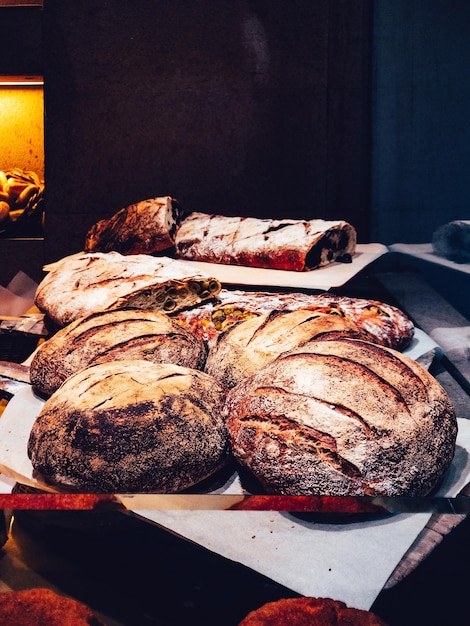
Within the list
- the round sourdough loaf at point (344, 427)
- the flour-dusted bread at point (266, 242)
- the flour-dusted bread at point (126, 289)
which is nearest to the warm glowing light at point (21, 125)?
the flour-dusted bread at point (266, 242)

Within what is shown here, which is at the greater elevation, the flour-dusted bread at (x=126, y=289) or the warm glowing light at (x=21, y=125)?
the warm glowing light at (x=21, y=125)

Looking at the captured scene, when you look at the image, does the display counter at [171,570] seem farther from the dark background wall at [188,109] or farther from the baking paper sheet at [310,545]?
the dark background wall at [188,109]

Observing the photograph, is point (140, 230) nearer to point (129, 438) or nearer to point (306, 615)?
point (129, 438)

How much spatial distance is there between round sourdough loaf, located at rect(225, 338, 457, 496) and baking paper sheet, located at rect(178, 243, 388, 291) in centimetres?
90

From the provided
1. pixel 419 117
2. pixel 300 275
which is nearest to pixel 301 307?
pixel 300 275

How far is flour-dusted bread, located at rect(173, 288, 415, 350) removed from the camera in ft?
6.12

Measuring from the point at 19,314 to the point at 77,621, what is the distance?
6.90 feet

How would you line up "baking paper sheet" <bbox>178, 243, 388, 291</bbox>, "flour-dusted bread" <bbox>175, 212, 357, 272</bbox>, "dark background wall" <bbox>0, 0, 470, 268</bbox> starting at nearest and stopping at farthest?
"baking paper sheet" <bbox>178, 243, 388, 291</bbox>
"flour-dusted bread" <bbox>175, 212, 357, 272</bbox>
"dark background wall" <bbox>0, 0, 470, 268</bbox>

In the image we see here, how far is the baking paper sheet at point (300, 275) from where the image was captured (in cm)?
225

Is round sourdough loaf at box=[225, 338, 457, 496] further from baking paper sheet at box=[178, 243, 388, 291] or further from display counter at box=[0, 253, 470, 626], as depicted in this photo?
baking paper sheet at box=[178, 243, 388, 291]

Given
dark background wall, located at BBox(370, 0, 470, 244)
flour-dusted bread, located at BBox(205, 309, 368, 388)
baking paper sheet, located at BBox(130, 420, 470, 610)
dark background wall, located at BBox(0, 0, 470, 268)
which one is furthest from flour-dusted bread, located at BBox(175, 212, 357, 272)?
baking paper sheet, located at BBox(130, 420, 470, 610)

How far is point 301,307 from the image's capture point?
1.92 meters

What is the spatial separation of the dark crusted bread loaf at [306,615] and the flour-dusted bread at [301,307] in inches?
50.7

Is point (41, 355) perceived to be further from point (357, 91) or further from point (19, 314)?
point (357, 91)
